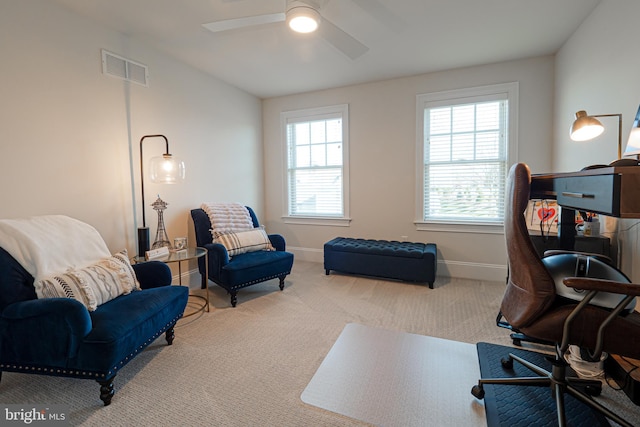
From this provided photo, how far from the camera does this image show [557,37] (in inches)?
116

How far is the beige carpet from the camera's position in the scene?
1602 millimetres

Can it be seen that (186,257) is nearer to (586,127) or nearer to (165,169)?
(165,169)

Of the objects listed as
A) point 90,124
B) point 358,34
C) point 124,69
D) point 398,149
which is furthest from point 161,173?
point 398,149

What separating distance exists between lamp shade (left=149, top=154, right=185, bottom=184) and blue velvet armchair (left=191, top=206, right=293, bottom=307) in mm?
→ 654

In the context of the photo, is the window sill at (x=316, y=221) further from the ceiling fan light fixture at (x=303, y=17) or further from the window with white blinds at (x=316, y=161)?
the ceiling fan light fixture at (x=303, y=17)

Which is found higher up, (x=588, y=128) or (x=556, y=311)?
(x=588, y=128)

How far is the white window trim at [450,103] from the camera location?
3.53m

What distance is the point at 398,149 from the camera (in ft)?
13.4

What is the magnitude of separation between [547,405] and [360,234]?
117 inches

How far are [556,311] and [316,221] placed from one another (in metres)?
3.56

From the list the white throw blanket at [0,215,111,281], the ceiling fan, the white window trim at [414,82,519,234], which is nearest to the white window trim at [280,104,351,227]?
the white window trim at [414,82,519,234]

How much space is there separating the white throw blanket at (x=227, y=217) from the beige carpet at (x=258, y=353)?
740mm

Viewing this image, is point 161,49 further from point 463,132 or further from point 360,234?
point 463,132

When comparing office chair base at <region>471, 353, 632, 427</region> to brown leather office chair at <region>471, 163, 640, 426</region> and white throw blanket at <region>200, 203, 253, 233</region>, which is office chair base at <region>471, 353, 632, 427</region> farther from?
white throw blanket at <region>200, 203, 253, 233</region>
